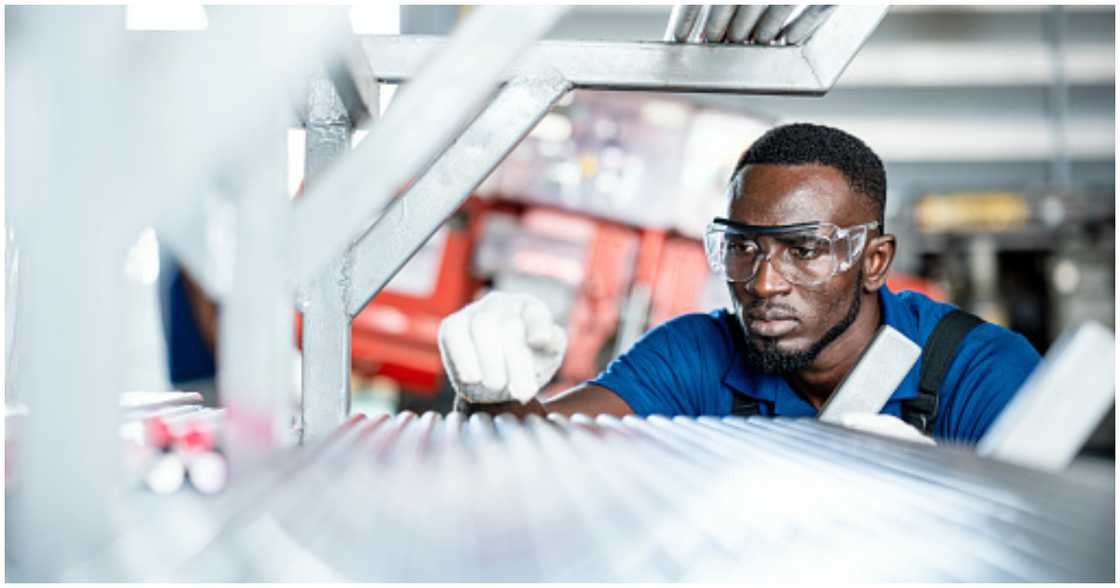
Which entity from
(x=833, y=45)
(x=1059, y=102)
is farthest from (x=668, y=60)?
(x=1059, y=102)

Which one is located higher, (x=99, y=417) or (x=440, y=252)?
(x=440, y=252)

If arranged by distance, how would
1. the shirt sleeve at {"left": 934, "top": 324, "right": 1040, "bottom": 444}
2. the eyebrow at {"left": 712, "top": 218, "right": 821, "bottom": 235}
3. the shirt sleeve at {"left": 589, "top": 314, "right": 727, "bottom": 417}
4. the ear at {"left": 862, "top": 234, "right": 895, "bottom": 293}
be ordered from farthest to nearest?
the shirt sleeve at {"left": 589, "top": 314, "right": 727, "bottom": 417}
the ear at {"left": 862, "top": 234, "right": 895, "bottom": 293}
the eyebrow at {"left": 712, "top": 218, "right": 821, "bottom": 235}
the shirt sleeve at {"left": 934, "top": 324, "right": 1040, "bottom": 444}

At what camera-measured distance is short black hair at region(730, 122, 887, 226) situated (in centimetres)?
188

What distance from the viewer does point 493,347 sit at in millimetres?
1533

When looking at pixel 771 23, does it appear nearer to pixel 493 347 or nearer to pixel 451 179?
pixel 451 179

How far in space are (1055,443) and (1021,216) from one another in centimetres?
813

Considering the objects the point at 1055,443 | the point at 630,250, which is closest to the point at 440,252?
the point at 630,250

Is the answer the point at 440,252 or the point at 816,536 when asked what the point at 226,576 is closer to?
the point at 816,536

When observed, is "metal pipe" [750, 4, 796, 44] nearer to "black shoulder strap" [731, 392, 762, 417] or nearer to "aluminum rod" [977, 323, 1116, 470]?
"aluminum rod" [977, 323, 1116, 470]

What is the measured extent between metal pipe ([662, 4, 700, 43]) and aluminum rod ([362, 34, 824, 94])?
0.01m

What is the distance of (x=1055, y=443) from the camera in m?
0.89

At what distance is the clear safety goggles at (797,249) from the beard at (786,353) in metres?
0.10

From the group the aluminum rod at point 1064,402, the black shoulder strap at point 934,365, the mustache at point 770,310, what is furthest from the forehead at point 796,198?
the aluminum rod at point 1064,402

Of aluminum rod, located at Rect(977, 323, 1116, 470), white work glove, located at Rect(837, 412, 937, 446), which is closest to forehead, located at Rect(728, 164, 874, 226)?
white work glove, located at Rect(837, 412, 937, 446)
